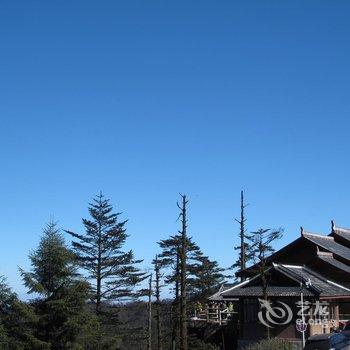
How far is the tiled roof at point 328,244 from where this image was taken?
41438mm

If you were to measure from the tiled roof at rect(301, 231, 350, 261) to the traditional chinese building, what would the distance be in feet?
2.36

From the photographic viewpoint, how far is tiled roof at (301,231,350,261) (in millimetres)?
41438

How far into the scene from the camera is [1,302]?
31438 millimetres

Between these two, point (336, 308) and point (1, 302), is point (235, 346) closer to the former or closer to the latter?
point (336, 308)

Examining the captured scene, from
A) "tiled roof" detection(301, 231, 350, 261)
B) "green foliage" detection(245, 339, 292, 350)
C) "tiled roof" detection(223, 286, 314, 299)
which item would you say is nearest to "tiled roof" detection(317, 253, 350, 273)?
"tiled roof" detection(301, 231, 350, 261)

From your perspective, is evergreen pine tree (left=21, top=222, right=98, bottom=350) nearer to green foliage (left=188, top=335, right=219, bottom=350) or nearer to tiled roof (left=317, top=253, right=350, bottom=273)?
green foliage (left=188, top=335, right=219, bottom=350)

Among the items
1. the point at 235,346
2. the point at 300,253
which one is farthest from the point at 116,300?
the point at 300,253

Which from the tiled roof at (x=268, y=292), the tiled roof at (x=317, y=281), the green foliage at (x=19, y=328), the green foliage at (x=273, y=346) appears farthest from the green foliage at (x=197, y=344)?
the green foliage at (x=19, y=328)

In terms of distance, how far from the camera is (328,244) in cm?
4394

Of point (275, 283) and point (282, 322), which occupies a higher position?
point (275, 283)

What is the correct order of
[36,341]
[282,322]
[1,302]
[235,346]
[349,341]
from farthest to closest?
1. [235,346]
2. [282,322]
3. [1,302]
4. [36,341]
5. [349,341]

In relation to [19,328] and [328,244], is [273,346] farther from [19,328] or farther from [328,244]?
[328,244]

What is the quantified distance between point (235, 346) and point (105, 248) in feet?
48.7

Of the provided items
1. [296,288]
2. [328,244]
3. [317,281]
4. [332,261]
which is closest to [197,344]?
[296,288]
